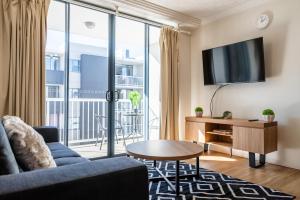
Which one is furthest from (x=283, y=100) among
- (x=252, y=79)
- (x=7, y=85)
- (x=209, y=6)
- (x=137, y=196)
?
(x=7, y=85)

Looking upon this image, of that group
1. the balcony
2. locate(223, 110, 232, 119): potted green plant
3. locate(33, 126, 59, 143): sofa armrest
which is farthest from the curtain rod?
locate(223, 110, 232, 119): potted green plant

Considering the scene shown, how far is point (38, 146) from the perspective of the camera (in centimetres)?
136

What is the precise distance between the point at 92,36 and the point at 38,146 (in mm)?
2693

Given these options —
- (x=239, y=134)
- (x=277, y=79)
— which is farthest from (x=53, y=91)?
(x=277, y=79)

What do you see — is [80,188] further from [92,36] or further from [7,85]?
[92,36]

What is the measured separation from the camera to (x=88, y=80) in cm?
361

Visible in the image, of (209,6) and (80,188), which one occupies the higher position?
(209,6)

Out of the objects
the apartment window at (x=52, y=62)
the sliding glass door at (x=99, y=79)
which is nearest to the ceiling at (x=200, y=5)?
the sliding glass door at (x=99, y=79)

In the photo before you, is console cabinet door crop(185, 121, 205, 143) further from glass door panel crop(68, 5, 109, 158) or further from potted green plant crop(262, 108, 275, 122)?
glass door panel crop(68, 5, 109, 158)

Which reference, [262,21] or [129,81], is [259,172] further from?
[129,81]

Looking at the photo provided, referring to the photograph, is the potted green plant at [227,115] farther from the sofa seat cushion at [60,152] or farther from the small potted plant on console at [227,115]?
the sofa seat cushion at [60,152]

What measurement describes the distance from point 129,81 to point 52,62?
→ 133 centimetres

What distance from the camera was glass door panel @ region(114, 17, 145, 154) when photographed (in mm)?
3854

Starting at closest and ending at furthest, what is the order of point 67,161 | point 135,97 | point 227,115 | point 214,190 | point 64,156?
point 67,161 → point 64,156 → point 214,190 → point 227,115 → point 135,97
